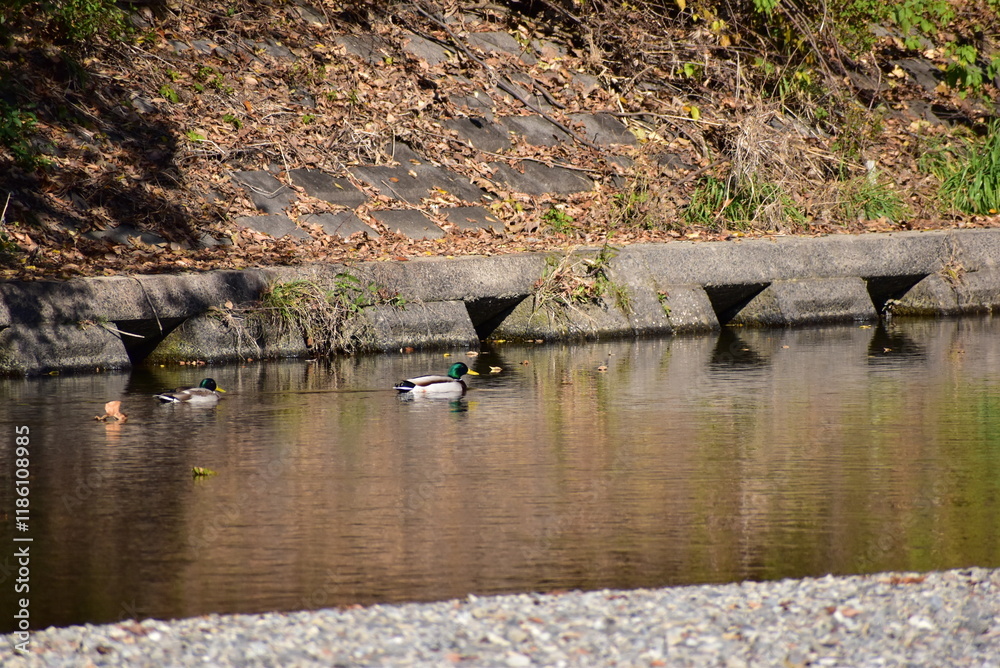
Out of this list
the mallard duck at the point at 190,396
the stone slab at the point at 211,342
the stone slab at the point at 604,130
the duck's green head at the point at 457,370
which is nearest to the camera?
the mallard duck at the point at 190,396

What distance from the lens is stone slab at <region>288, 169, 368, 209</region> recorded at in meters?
12.8

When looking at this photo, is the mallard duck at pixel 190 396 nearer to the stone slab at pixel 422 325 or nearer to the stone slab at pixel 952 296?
the stone slab at pixel 422 325

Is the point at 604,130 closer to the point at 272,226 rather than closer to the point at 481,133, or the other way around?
the point at 481,133

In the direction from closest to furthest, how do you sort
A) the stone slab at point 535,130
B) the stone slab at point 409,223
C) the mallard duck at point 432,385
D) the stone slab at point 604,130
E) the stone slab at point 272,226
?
the mallard duck at point 432,385, the stone slab at point 272,226, the stone slab at point 409,223, the stone slab at point 535,130, the stone slab at point 604,130

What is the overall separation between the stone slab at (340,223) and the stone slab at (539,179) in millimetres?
2042

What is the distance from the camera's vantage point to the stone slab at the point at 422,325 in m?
11.0

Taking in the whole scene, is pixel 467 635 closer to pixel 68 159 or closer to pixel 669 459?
pixel 669 459

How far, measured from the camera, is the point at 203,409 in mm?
8383

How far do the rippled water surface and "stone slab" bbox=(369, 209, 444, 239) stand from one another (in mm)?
2710

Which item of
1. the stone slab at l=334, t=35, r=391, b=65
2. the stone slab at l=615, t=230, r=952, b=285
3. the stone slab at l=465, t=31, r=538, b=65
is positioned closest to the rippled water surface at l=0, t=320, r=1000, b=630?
→ the stone slab at l=615, t=230, r=952, b=285

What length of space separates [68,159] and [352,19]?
4.98 meters

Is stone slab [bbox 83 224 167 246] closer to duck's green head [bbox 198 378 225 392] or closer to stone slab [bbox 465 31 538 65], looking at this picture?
duck's green head [bbox 198 378 225 392]

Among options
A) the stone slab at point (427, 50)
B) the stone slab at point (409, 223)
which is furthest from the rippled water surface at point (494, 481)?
the stone slab at point (427, 50)

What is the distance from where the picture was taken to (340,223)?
12.5 meters
